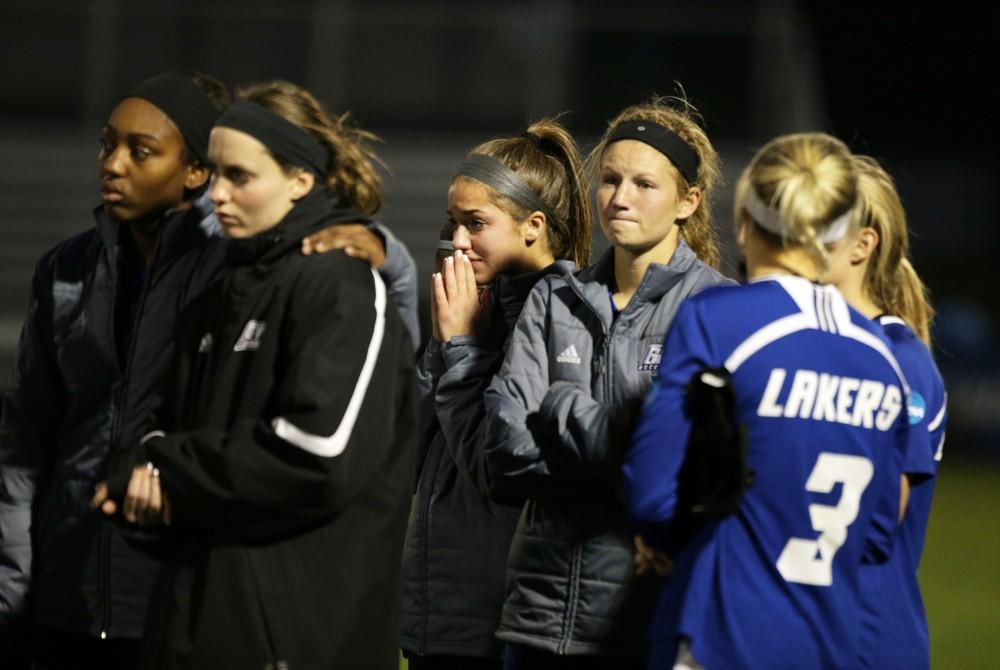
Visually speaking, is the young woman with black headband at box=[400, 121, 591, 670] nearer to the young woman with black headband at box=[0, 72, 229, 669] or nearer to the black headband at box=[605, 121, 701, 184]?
the black headband at box=[605, 121, 701, 184]

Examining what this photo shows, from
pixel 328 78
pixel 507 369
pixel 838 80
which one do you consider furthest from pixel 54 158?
pixel 507 369

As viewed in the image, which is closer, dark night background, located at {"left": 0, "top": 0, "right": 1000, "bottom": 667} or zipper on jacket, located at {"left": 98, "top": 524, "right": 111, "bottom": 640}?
zipper on jacket, located at {"left": 98, "top": 524, "right": 111, "bottom": 640}

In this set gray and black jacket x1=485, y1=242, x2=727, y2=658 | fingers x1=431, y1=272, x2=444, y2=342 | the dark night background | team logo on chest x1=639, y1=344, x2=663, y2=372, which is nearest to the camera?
gray and black jacket x1=485, y1=242, x2=727, y2=658

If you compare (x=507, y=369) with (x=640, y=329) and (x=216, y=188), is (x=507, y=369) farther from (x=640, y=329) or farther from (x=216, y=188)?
(x=216, y=188)

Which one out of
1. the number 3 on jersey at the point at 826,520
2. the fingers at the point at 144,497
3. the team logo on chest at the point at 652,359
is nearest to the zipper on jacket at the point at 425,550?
the team logo on chest at the point at 652,359

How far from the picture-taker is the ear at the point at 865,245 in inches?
144

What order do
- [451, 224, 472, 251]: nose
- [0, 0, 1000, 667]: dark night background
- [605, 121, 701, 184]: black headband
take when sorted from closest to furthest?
1. [605, 121, 701, 184]: black headband
2. [451, 224, 472, 251]: nose
3. [0, 0, 1000, 667]: dark night background

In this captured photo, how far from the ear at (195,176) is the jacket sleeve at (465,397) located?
73cm

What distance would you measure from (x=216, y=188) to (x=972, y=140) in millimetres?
19121

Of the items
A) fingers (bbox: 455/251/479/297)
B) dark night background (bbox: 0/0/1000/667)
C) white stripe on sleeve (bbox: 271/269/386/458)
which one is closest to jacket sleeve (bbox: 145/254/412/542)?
white stripe on sleeve (bbox: 271/269/386/458)

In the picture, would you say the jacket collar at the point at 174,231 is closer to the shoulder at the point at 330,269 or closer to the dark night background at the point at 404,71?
the shoulder at the point at 330,269

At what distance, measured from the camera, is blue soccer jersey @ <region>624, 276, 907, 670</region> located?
9.52 ft

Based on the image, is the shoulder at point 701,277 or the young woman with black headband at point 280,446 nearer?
the young woman with black headband at point 280,446

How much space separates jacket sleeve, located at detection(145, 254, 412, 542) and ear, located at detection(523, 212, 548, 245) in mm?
1205
